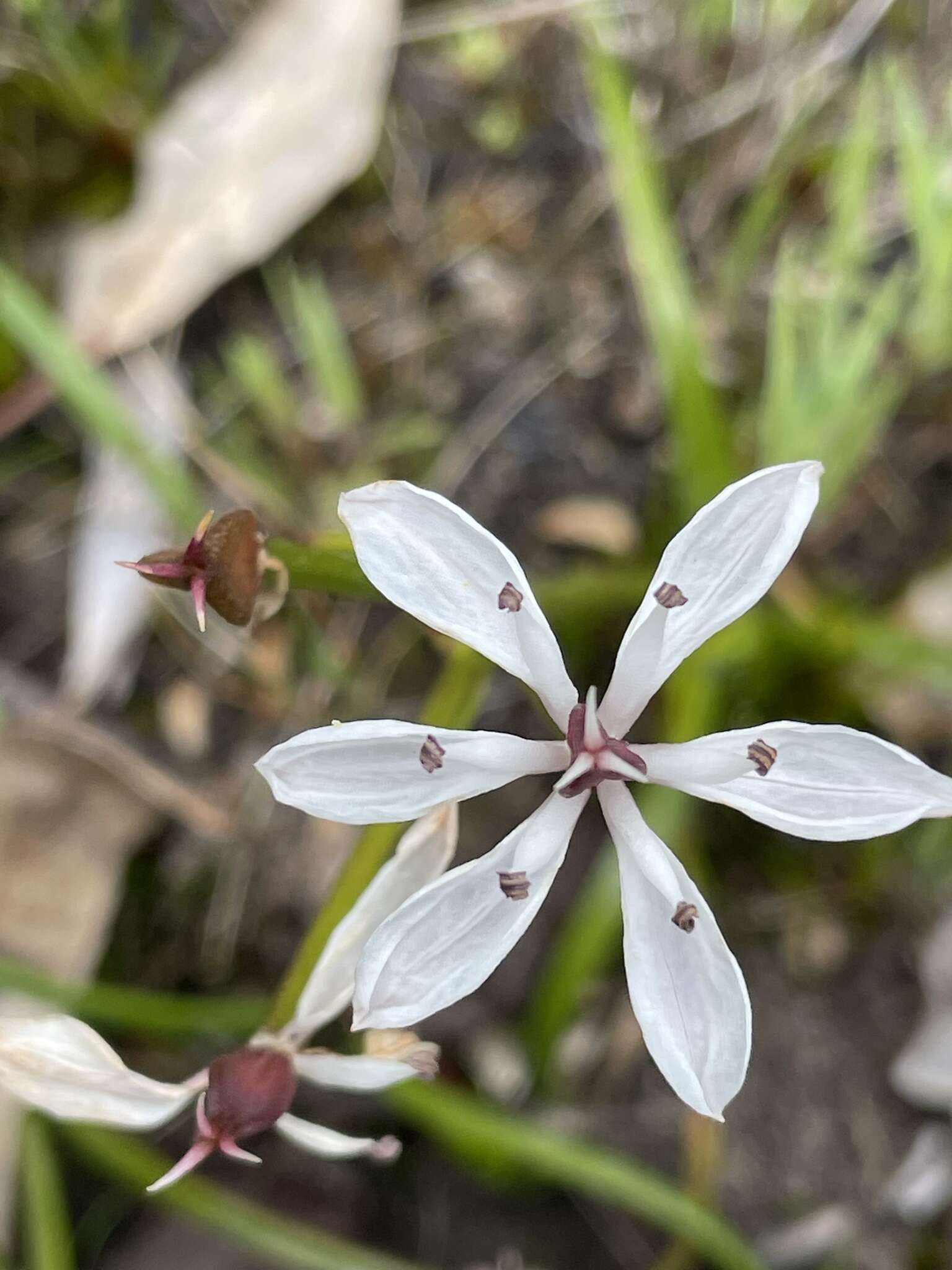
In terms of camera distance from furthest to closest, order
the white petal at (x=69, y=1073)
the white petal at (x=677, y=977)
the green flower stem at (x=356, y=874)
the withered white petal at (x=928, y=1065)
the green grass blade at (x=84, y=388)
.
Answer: the withered white petal at (x=928, y=1065)
the green grass blade at (x=84, y=388)
the green flower stem at (x=356, y=874)
the white petal at (x=69, y=1073)
the white petal at (x=677, y=977)

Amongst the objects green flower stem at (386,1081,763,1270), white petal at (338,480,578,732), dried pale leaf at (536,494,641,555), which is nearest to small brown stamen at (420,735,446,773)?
white petal at (338,480,578,732)

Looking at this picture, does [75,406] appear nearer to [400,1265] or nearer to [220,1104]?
[220,1104]

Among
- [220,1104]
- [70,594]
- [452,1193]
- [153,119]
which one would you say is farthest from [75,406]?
[452,1193]

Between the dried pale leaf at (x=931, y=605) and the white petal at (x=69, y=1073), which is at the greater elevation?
the dried pale leaf at (x=931, y=605)

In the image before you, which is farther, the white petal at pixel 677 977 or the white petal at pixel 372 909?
the white petal at pixel 372 909

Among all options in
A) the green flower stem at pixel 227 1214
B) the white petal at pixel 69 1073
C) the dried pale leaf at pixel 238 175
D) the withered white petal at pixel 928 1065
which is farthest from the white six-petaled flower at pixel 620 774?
the dried pale leaf at pixel 238 175

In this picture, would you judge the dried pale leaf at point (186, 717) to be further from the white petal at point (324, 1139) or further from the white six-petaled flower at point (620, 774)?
the white six-petaled flower at point (620, 774)

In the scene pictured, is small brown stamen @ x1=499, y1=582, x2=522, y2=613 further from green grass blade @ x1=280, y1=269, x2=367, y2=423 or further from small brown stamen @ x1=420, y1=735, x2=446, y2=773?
green grass blade @ x1=280, y1=269, x2=367, y2=423
